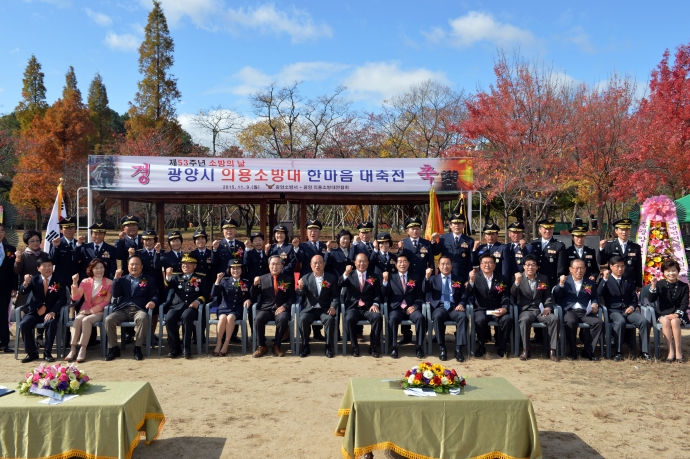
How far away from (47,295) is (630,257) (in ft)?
23.7

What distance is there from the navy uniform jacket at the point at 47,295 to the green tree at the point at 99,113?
915 inches

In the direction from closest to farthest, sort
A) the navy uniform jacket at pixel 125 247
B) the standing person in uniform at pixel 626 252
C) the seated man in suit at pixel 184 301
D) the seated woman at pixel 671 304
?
the seated woman at pixel 671 304, the seated man in suit at pixel 184 301, the standing person in uniform at pixel 626 252, the navy uniform jacket at pixel 125 247

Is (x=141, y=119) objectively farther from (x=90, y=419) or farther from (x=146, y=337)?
(x=90, y=419)

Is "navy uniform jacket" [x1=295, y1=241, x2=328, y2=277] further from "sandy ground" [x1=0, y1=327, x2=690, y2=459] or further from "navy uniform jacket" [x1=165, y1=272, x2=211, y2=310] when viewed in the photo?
"navy uniform jacket" [x1=165, y1=272, x2=211, y2=310]

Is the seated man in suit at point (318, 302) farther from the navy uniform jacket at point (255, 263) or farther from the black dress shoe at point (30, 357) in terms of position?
the black dress shoe at point (30, 357)

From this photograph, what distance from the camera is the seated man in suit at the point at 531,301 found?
6.43m

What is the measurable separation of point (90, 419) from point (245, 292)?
3.57 m

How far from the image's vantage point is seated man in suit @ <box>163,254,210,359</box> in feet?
21.4

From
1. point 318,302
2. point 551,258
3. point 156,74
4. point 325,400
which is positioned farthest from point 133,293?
point 156,74

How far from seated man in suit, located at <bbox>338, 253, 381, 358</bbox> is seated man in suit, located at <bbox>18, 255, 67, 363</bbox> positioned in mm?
3374

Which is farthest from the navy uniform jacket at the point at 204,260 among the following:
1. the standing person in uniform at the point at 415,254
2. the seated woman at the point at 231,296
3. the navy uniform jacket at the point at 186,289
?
the standing person in uniform at the point at 415,254

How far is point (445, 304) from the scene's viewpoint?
682cm

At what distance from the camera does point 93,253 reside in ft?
24.4

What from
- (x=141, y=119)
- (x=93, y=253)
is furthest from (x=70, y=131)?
(x=93, y=253)
